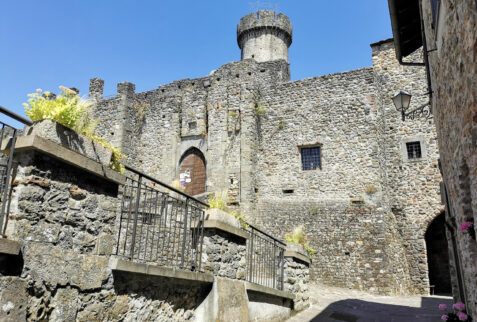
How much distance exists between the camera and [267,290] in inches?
277

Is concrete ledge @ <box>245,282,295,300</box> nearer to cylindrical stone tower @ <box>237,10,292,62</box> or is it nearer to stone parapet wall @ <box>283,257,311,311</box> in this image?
stone parapet wall @ <box>283,257,311,311</box>

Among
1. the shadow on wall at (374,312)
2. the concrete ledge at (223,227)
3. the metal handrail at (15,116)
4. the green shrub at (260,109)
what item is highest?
the green shrub at (260,109)

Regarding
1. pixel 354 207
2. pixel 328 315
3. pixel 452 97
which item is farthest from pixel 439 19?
pixel 354 207

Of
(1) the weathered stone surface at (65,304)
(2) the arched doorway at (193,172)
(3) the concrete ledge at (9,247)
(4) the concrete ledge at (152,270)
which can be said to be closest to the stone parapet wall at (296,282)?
(4) the concrete ledge at (152,270)

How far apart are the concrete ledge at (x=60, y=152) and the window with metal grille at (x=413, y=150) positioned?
1329cm

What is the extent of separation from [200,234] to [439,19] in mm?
4163

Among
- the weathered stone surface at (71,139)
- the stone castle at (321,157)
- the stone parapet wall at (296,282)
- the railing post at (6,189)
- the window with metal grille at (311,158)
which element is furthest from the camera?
the window with metal grille at (311,158)

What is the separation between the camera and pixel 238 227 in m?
6.49

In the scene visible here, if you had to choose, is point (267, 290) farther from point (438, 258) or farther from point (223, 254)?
point (438, 258)

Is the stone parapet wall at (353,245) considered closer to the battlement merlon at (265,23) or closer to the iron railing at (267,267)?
the iron railing at (267,267)

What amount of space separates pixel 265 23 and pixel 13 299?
2493cm

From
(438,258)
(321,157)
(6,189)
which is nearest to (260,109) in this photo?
(321,157)

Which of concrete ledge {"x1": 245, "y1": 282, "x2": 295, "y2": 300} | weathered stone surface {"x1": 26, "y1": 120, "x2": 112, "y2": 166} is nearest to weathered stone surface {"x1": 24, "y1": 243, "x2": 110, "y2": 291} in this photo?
weathered stone surface {"x1": 26, "y1": 120, "x2": 112, "y2": 166}

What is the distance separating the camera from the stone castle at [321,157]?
14.1 metres
